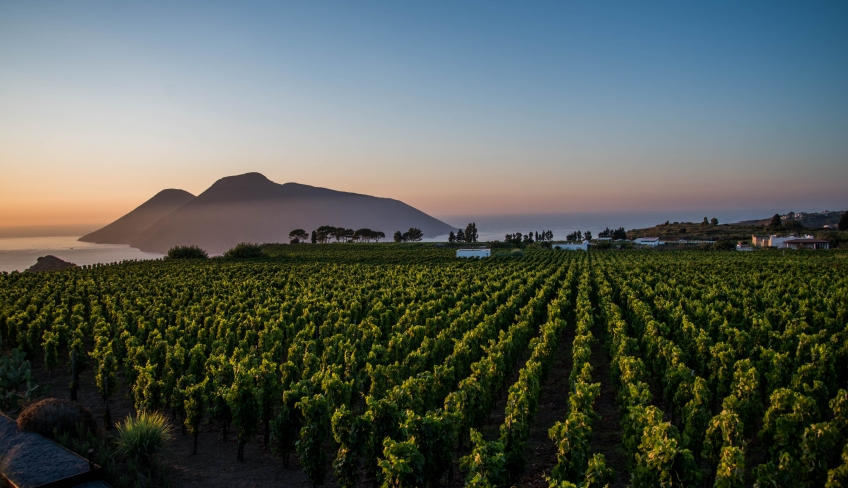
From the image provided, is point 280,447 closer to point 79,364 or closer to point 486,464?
point 486,464

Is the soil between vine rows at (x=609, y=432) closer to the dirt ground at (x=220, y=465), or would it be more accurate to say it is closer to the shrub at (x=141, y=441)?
the dirt ground at (x=220, y=465)

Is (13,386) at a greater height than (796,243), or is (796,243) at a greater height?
(796,243)

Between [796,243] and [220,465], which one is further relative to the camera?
[796,243]

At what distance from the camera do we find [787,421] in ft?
27.8

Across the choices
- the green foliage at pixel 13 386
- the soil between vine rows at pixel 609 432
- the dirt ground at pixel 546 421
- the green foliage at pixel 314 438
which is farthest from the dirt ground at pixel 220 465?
the soil between vine rows at pixel 609 432

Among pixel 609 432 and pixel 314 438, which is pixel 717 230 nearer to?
pixel 609 432

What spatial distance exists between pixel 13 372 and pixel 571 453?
15590 mm

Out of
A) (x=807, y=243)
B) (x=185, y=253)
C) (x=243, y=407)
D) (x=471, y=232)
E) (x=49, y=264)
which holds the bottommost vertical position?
(x=243, y=407)

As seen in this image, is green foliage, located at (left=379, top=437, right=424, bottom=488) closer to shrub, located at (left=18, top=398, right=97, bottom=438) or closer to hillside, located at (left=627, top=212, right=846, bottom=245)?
shrub, located at (left=18, top=398, right=97, bottom=438)

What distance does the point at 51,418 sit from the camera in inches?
416

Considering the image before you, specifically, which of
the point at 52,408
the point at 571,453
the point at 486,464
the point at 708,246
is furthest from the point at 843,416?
the point at 708,246

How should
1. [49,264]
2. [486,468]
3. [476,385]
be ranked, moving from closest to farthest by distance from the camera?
[486,468]
[476,385]
[49,264]

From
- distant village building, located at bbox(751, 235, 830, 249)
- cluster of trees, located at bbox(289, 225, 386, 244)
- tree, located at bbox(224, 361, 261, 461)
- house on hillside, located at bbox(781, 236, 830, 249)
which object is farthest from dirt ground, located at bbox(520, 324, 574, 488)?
Result: cluster of trees, located at bbox(289, 225, 386, 244)

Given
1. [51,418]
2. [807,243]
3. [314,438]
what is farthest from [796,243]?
[51,418]
